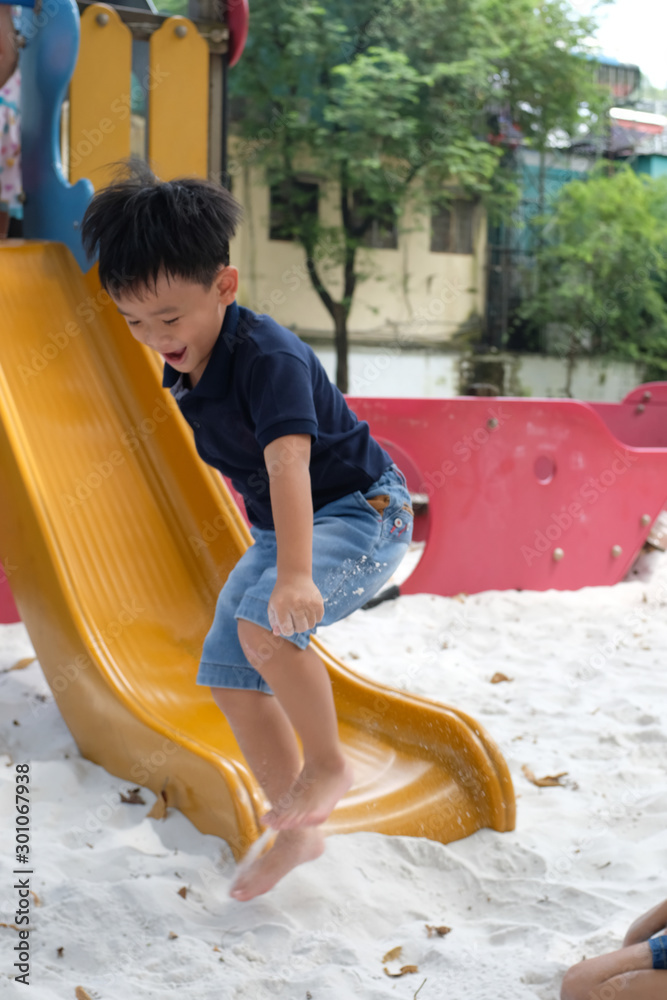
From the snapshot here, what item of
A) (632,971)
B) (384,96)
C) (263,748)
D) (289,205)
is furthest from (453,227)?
(632,971)

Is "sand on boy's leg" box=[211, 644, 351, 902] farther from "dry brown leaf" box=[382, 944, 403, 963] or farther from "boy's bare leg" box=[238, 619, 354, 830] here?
"dry brown leaf" box=[382, 944, 403, 963]

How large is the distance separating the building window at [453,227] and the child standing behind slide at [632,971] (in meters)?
13.9

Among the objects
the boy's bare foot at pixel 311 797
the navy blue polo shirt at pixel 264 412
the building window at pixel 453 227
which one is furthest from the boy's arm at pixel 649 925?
the building window at pixel 453 227

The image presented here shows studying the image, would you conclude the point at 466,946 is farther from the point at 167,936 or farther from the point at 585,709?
the point at 585,709

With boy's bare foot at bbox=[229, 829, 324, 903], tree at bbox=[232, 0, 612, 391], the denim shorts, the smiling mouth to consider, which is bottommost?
boy's bare foot at bbox=[229, 829, 324, 903]

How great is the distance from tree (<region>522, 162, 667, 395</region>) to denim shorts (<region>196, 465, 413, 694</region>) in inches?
548

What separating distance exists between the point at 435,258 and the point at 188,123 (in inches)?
439

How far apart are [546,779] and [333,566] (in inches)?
44.8

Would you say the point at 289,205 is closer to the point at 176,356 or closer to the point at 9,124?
the point at 9,124

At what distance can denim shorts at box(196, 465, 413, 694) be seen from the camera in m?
1.67

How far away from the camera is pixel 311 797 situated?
1737mm

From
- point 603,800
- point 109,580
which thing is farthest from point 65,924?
point 603,800

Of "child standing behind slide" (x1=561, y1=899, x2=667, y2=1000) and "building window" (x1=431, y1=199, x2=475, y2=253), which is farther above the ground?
"building window" (x1=431, y1=199, x2=475, y2=253)

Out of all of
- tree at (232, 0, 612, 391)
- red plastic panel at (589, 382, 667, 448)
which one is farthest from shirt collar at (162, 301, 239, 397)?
tree at (232, 0, 612, 391)
